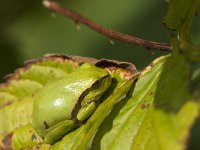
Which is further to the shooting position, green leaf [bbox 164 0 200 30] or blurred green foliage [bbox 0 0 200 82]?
blurred green foliage [bbox 0 0 200 82]

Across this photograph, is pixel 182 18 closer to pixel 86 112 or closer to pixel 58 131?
pixel 86 112

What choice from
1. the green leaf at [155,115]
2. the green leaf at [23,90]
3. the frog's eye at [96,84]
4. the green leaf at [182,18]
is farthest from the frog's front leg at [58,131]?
the green leaf at [182,18]

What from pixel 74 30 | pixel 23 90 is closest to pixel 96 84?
pixel 23 90

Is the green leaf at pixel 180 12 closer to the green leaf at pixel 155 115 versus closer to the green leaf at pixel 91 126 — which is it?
the green leaf at pixel 155 115

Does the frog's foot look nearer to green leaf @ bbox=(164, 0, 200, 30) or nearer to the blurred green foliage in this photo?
green leaf @ bbox=(164, 0, 200, 30)

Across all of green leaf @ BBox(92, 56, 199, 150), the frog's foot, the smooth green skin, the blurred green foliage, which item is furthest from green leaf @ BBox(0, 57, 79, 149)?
the blurred green foliage

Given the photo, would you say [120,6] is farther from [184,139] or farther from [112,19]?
[184,139]

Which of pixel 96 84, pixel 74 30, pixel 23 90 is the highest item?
pixel 74 30

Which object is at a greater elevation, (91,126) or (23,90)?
(23,90)
